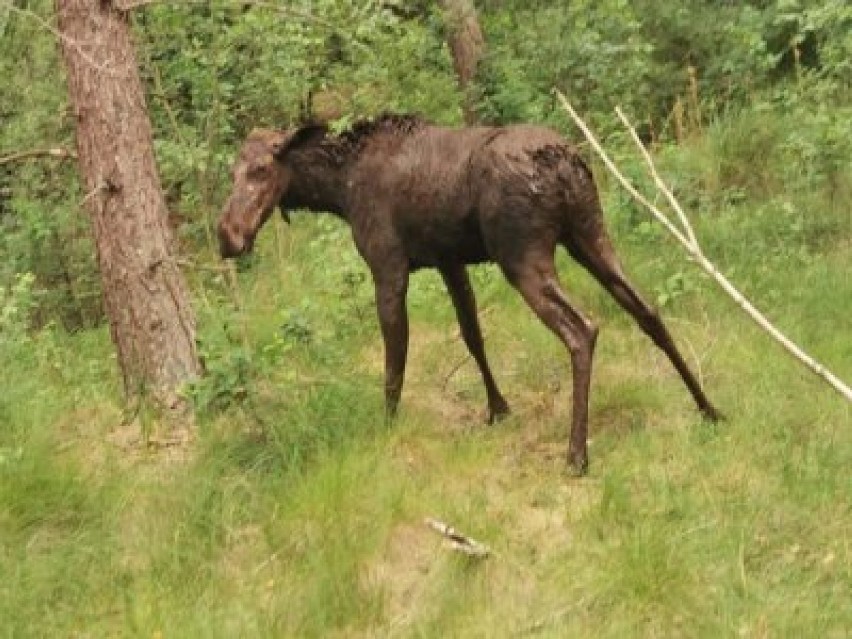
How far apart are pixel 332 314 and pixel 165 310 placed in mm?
1611

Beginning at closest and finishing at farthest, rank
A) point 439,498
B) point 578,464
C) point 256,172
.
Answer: point 439,498 < point 578,464 < point 256,172

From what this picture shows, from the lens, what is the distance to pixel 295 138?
5.99 m

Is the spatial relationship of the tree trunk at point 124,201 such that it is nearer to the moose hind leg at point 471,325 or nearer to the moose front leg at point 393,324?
the moose front leg at point 393,324

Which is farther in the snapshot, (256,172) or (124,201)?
(124,201)

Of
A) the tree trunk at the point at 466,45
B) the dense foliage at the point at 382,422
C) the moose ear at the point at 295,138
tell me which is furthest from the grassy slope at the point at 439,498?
the tree trunk at the point at 466,45

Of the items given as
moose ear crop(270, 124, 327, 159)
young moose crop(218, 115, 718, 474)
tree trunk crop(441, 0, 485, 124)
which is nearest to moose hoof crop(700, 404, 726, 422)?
young moose crop(218, 115, 718, 474)

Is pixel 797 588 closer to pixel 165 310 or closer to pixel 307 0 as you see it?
pixel 165 310

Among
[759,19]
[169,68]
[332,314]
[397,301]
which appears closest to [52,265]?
[169,68]

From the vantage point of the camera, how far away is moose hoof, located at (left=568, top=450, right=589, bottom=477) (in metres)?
5.39

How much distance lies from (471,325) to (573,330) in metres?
0.85

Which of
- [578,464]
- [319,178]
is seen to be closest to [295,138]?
[319,178]

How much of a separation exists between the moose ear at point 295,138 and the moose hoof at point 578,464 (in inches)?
78.5

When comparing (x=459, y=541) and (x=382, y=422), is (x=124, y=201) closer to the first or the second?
(x=382, y=422)

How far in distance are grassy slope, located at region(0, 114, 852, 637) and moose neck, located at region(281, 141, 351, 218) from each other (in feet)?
1.91
